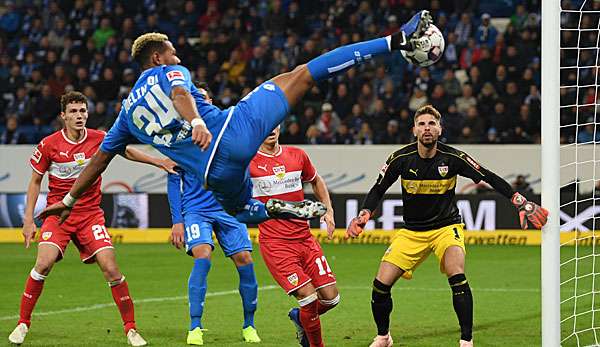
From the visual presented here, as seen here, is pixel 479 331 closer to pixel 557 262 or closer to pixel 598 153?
pixel 557 262

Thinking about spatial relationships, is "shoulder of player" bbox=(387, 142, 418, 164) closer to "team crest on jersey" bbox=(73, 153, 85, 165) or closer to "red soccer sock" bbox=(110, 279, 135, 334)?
"red soccer sock" bbox=(110, 279, 135, 334)

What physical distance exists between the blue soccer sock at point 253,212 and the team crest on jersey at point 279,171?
1749 mm

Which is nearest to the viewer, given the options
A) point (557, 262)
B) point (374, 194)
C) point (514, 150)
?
point (557, 262)

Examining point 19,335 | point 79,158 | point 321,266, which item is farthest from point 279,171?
point 19,335

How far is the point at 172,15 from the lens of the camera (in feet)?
84.9

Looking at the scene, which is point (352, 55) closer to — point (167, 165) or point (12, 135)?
point (167, 165)

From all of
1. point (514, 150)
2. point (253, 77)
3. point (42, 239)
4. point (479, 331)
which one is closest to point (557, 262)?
point (479, 331)

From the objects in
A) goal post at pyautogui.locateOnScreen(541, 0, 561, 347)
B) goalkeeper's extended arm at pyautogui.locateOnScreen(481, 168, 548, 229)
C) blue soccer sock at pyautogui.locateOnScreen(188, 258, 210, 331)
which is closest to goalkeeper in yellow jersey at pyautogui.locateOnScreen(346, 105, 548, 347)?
goalkeeper's extended arm at pyautogui.locateOnScreen(481, 168, 548, 229)

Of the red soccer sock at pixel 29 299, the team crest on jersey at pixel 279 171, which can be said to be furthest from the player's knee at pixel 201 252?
the red soccer sock at pixel 29 299

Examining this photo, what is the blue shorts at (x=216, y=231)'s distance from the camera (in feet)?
31.1

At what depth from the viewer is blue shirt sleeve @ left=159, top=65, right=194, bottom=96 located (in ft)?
22.4

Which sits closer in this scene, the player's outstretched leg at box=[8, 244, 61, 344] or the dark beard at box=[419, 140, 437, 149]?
the dark beard at box=[419, 140, 437, 149]

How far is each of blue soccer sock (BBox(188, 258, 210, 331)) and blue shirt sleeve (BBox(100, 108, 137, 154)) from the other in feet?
6.86

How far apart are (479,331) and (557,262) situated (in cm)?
268
